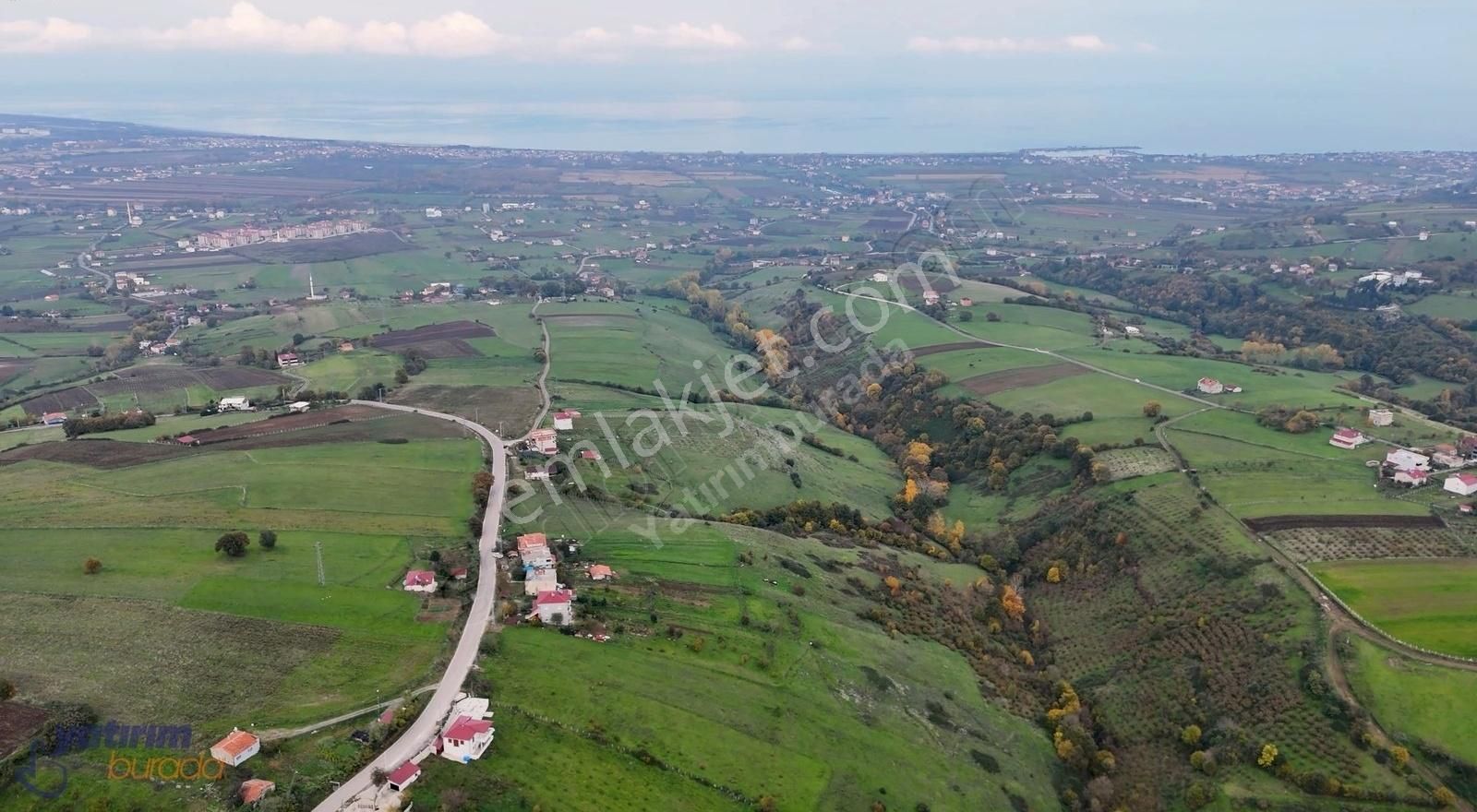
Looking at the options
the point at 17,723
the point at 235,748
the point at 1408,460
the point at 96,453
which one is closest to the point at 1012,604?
the point at 1408,460

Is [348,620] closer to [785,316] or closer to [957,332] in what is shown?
[957,332]

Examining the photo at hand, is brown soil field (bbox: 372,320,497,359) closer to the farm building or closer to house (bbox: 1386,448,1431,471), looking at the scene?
the farm building

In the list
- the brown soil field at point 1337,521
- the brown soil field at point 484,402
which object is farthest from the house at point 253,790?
the brown soil field at point 1337,521

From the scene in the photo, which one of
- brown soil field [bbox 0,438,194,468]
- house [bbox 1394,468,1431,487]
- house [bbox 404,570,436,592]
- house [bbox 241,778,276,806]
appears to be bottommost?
house [bbox 241,778,276,806]

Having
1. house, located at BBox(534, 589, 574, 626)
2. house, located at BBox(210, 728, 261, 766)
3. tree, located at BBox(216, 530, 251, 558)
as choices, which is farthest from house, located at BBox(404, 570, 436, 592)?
house, located at BBox(210, 728, 261, 766)

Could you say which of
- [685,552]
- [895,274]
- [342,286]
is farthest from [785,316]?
[685,552]

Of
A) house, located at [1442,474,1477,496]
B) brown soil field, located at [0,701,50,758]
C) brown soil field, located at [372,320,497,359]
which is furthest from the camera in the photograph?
brown soil field, located at [372,320,497,359]

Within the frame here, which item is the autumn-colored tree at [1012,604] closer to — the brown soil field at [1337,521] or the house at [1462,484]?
the brown soil field at [1337,521]
